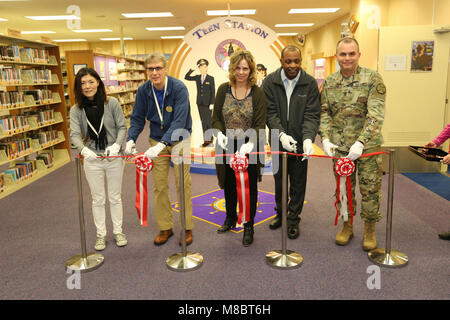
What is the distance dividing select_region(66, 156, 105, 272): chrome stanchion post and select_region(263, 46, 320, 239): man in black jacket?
62.0 inches

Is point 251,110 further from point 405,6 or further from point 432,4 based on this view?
point 405,6

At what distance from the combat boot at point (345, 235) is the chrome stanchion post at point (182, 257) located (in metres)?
1.18

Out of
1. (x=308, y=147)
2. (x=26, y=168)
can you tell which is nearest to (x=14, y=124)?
(x=26, y=168)

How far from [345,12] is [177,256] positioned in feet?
34.9

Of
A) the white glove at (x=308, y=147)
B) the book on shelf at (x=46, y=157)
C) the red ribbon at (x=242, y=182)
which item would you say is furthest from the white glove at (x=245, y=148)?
the book on shelf at (x=46, y=157)

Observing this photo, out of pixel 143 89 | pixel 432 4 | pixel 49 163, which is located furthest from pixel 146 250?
pixel 432 4

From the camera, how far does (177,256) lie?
2.89 metres

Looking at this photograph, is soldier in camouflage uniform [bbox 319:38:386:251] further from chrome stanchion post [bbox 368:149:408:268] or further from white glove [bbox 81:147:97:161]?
white glove [bbox 81:147:97:161]

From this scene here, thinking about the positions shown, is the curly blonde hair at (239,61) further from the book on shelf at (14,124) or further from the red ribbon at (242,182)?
the book on shelf at (14,124)

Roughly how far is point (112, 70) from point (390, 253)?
9762 millimetres

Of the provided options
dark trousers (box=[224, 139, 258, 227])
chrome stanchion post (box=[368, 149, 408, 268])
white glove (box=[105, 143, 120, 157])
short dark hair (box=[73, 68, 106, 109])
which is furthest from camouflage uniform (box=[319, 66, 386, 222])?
short dark hair (box=[73, 68, 106, 109])

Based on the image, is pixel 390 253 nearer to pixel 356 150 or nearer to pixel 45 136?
pixel 356 150

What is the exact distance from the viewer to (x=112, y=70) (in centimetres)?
1080
